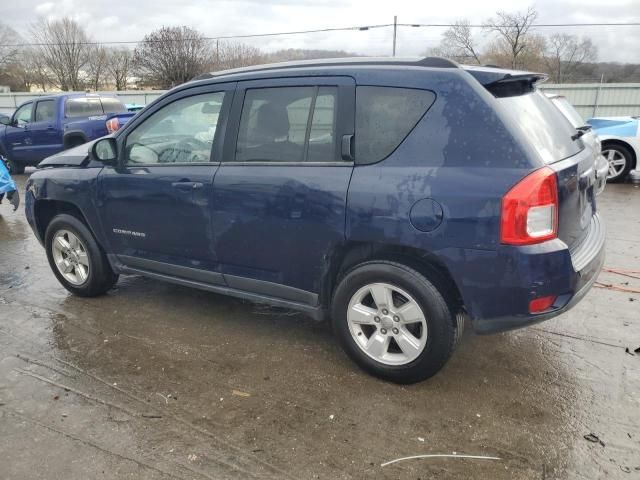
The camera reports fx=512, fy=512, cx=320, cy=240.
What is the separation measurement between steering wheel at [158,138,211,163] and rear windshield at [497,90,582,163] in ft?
6.76

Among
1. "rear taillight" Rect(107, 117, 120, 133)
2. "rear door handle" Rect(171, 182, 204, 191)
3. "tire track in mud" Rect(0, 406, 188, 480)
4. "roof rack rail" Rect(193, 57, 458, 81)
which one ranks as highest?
"roof rack rail" Rect(193, 57, 458, 81)

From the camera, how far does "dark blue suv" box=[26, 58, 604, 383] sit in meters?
2.69

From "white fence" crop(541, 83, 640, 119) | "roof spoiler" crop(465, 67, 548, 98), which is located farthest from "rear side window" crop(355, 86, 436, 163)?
"white fence" crop(541, 83, 640, 119)

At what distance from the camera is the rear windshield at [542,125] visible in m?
2.77

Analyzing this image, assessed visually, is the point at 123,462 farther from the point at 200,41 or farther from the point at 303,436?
the point at 200,41

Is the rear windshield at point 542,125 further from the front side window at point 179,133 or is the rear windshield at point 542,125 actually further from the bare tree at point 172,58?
the bare tree at point 172,58

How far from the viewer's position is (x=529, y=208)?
2.59m

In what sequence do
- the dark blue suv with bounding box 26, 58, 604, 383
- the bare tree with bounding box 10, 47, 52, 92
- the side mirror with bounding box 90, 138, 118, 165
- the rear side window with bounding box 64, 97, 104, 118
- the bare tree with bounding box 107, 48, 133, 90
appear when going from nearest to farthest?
the dark blue suv with bounding box 26, 58, 604, 383
the side mirror with bounding box 90, 138, 118, 165
the rear side window with bounding box 64, 97, 104, 118
the bare tree with bounding box 107, 48, 133, 90
the bare tree with bounding box 10, 47, 52, 92

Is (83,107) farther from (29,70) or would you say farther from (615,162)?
(29,70)

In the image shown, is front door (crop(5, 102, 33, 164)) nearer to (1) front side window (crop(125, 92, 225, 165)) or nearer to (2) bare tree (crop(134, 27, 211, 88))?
(1) front side window (crop(125, 92, 225, 165))

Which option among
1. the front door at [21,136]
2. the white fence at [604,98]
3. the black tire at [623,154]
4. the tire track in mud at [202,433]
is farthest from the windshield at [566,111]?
the white fence at [604,98]

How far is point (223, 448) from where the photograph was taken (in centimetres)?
263

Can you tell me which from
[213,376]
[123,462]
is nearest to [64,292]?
[213,376]

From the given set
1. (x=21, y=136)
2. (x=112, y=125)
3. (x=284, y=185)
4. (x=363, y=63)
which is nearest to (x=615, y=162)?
(x=363, y=63)
